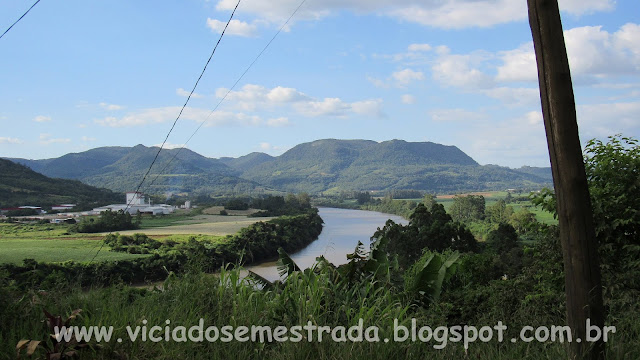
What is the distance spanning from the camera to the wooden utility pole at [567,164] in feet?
9.30

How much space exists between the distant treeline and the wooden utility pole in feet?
10.3

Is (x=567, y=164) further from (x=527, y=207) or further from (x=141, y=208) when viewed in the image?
(x=141, y=208)

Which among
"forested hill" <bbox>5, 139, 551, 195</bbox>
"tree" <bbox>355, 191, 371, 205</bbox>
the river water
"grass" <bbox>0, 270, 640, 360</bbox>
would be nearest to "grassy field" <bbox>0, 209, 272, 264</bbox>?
the river water

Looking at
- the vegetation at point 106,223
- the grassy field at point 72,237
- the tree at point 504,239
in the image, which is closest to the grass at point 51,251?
the grassy field at point 72,237

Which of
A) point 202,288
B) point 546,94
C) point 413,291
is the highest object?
point 546,94

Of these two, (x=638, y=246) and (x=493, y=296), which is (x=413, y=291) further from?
(x=638, y=246)

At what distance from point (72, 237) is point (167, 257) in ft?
23.7

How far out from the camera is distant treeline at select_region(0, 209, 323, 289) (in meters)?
5.00

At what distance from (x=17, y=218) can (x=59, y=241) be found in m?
3.32

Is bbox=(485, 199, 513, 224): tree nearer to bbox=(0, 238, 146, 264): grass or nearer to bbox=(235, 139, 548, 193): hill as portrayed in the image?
bbox=(235, 139, 548, 193): hill

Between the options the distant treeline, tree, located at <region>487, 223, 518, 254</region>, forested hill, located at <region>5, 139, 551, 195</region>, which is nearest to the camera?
the distant treeline

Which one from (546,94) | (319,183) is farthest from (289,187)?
(546,94)

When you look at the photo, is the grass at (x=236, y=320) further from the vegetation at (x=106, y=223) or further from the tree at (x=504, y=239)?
the tree at (x=504, y=239)

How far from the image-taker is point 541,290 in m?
6.33
